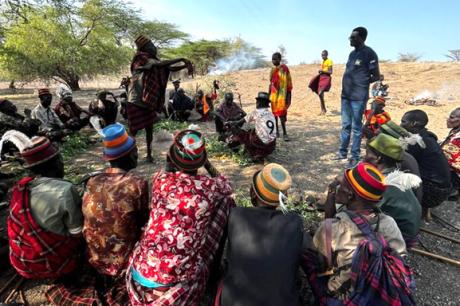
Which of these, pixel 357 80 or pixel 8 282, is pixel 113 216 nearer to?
pixel 8 282

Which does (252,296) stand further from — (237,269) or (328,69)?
(328,69)

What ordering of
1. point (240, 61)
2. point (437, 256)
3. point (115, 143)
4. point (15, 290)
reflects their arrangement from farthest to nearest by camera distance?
point (240, 61) < point (437, 256) < point (15, 290) < point (115, 143)

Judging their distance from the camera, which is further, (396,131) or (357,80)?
(357,80)

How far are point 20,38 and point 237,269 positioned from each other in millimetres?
19374

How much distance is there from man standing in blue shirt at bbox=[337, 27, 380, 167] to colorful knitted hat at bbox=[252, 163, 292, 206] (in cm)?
336

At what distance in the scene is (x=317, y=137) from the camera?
721cm

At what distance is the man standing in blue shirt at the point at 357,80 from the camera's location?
4.68 meters

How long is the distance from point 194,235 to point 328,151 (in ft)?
15.6

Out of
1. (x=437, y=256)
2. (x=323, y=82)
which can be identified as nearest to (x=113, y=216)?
(x=437, y=256)

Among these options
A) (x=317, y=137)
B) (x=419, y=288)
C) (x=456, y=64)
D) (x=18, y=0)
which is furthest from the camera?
(x=456, y=64)

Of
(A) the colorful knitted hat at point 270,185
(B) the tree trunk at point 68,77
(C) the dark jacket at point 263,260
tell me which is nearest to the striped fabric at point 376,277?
(C) the dark jacket at point 263,260

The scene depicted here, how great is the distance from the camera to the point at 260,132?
4.82 m

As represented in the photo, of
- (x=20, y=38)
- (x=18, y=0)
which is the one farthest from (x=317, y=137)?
(x=20, y=38)

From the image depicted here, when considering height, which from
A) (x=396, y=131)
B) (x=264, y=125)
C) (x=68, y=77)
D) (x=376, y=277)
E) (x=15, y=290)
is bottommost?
(x=15, y=290)
